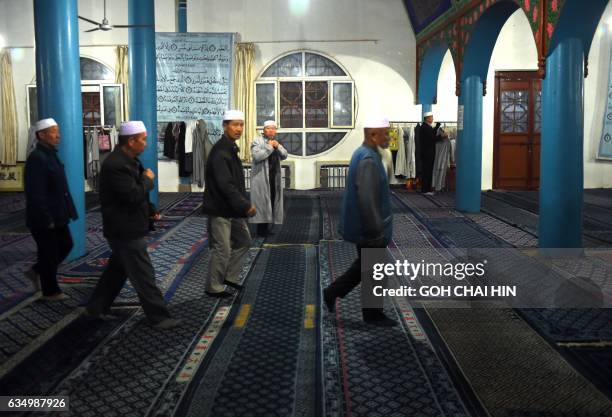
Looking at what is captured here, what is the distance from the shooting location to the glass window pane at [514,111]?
33.5 ft

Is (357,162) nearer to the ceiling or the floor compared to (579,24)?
nearer to the floor

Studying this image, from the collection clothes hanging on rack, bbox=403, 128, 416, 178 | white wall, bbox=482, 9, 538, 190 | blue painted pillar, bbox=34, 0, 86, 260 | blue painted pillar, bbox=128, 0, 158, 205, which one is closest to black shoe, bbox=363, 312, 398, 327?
blue painted pillar, bbox=34, 0, 86, 260

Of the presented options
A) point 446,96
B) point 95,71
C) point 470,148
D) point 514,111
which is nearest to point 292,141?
point 446,96

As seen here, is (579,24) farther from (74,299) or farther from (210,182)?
(74,299)

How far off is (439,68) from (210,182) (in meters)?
6.98

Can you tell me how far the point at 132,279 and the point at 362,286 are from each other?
46.0 inches

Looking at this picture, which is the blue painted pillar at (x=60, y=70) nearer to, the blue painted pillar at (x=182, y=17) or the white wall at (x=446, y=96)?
the blue painted pillar at (x=182, y=17)

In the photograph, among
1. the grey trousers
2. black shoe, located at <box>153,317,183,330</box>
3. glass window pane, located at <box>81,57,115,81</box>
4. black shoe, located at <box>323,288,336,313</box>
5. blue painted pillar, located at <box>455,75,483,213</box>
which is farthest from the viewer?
glass window pane, located at <box>81,57,115,81</box>

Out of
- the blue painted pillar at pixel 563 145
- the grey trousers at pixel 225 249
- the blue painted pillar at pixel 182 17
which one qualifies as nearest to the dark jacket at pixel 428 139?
the blue painted pillar at pixel 182 17

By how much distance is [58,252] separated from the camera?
3.88 meters

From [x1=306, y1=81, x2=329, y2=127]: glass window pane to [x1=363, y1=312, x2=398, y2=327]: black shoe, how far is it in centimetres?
746

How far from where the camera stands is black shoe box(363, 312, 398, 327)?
132 inches

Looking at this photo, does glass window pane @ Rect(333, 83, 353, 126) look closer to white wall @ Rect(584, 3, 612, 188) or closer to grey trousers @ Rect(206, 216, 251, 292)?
white wall @ Rect(584, 3, 612, 188)

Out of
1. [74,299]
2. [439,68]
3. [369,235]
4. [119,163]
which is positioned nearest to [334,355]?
[369,235]
